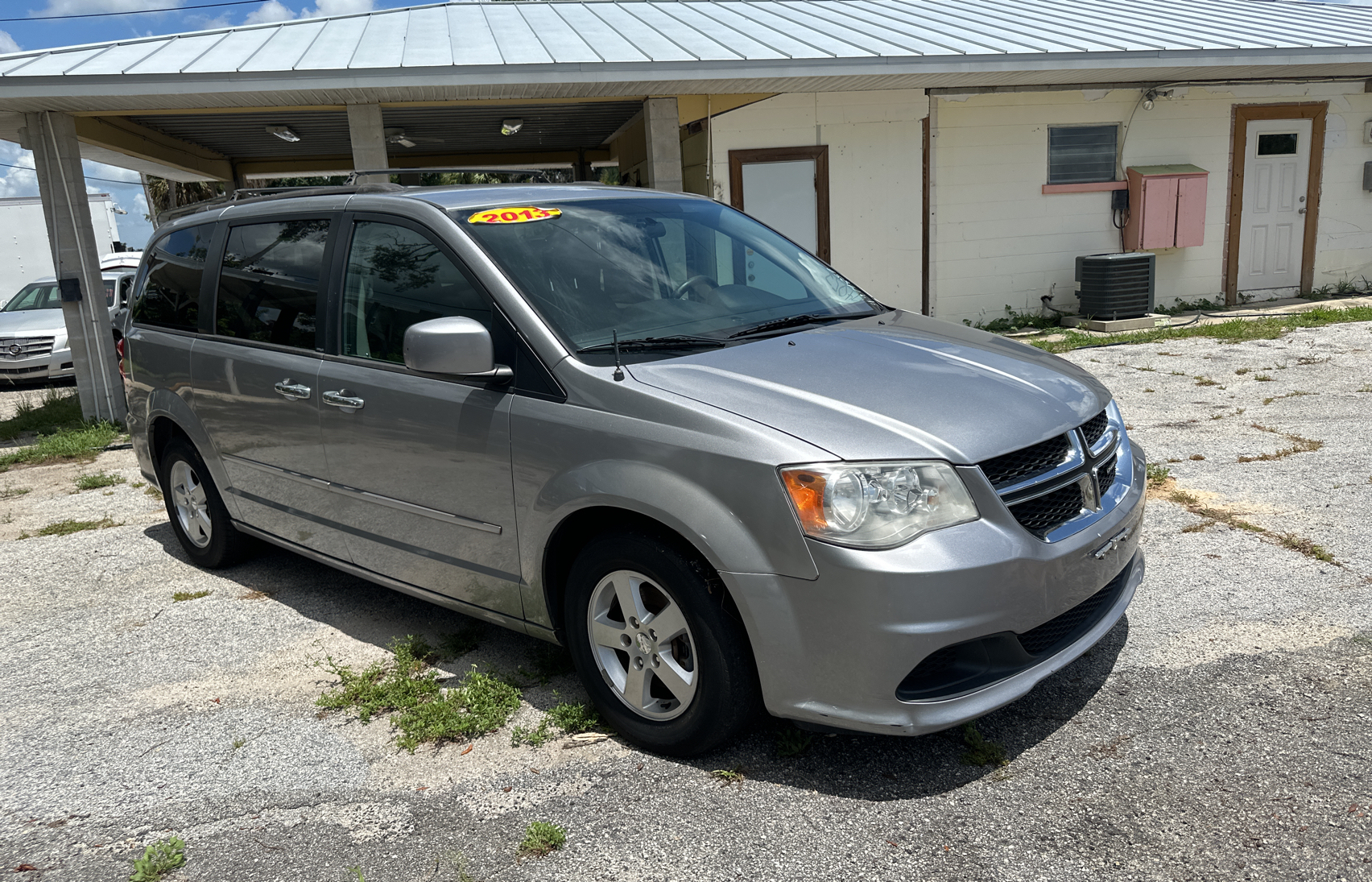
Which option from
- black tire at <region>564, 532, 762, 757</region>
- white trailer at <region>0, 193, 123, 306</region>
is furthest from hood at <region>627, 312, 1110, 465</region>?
white trailer at <region>0, 193, 123, 306</region>

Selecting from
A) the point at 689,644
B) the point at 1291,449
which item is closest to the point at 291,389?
the point at 689,644

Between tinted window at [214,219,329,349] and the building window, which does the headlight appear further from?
the building window

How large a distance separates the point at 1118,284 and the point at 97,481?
10.8m

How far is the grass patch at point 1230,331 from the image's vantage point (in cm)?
1068

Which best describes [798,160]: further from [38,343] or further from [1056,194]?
[38,343]

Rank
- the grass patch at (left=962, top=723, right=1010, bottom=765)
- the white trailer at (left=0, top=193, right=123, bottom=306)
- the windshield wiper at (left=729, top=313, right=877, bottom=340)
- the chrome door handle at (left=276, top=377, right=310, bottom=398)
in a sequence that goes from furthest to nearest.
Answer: the white trailer at (left=0, top=193, right=123, bottom=306) → the chrome door handle at (left=276, top=377, right=310, bottom=398) → the windshield wiper at (left=729, top=313, right=877, bottom=340) → the grass patch at (left=962, top=723, right=1010, bottom=765)

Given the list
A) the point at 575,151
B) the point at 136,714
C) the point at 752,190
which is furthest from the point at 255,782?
the point at 575,151

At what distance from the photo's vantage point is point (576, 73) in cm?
938

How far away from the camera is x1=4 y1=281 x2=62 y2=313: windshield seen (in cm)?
1436

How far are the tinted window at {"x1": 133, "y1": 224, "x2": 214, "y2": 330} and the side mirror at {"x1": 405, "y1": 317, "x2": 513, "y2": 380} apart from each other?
7.15 ft

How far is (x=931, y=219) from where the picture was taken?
40.3 feet

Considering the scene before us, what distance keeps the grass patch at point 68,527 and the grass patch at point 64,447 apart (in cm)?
240

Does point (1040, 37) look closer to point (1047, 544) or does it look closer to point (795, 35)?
point (795, 35)

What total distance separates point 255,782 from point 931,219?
10.9 meters
